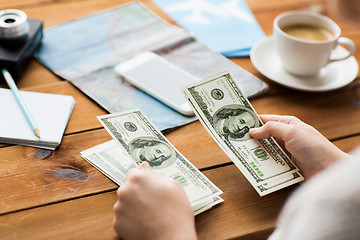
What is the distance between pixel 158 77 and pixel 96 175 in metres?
0.36

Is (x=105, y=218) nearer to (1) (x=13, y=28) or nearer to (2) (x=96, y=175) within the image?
(2) (x=96, y=175)

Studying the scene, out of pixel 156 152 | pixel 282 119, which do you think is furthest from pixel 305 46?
pixel 156 152

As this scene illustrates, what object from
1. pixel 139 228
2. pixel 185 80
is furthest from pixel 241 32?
pixel 139 228

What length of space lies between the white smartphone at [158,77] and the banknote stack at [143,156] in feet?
0.47

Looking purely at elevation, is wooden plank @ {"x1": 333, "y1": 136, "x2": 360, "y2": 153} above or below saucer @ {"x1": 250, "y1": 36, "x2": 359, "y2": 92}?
below

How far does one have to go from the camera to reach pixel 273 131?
930mm

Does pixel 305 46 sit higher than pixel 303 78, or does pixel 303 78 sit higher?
pixel 305 46

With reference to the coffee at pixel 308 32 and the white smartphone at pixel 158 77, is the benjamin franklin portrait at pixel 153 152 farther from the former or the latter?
the coffee at pixel 308 32

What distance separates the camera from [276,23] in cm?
121

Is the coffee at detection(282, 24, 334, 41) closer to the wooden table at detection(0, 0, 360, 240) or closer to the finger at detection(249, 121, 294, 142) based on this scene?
the wooden table at detection(0, 0, 360, 240)

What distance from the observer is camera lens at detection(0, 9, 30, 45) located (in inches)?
44.4

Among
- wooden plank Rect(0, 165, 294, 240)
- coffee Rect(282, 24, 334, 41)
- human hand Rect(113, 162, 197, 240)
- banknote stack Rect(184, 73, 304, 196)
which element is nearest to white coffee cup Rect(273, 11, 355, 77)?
coffee Rect(282, 24, 334, 41)

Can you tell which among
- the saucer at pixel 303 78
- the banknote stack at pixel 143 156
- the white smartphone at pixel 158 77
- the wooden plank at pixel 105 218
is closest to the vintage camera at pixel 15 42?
the white smartphone at pixel 158 77

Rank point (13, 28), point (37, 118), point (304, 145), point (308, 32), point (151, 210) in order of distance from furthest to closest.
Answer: point (308, 32) → point (13, 28) → point (37, 118) → point (304, 145) → point (151, 210)
